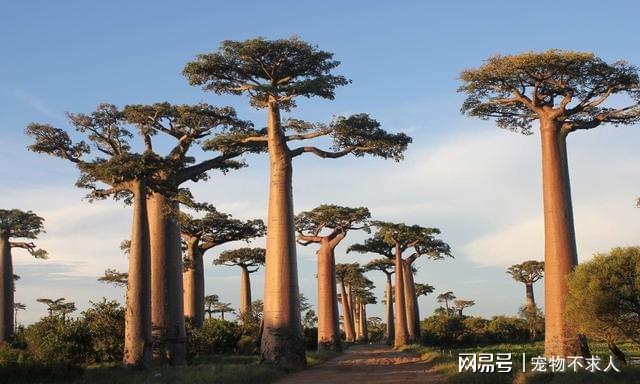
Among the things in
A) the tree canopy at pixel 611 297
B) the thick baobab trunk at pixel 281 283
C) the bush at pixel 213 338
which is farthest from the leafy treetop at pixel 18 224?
the tree canopy at pixel 611 297

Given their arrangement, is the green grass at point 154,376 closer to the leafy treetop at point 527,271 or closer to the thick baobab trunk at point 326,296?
the thick baobab trunk at point 326,296

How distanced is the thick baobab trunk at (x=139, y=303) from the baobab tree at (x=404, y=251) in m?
19.8

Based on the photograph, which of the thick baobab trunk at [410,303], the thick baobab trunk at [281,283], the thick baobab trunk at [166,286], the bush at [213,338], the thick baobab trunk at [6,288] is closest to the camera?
the thick baobab trunk at [281,283]

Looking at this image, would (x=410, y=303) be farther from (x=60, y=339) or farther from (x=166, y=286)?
(x=60, y=339)

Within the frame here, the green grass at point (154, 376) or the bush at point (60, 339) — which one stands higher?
the bush at point (60, 339)

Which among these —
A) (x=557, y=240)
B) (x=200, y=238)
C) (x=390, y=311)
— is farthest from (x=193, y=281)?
(x=390, y=311)

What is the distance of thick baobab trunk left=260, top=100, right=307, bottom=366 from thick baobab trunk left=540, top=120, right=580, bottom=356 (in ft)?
21.0

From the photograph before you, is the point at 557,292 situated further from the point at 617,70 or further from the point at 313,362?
the point at 313,362

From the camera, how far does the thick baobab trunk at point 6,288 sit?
32.6m

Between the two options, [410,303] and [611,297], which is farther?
[410,303]

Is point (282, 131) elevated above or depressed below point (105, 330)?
above

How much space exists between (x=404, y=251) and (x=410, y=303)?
3.03 m

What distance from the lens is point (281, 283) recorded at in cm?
1830

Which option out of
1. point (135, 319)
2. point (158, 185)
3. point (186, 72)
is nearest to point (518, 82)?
point (186, 72)
